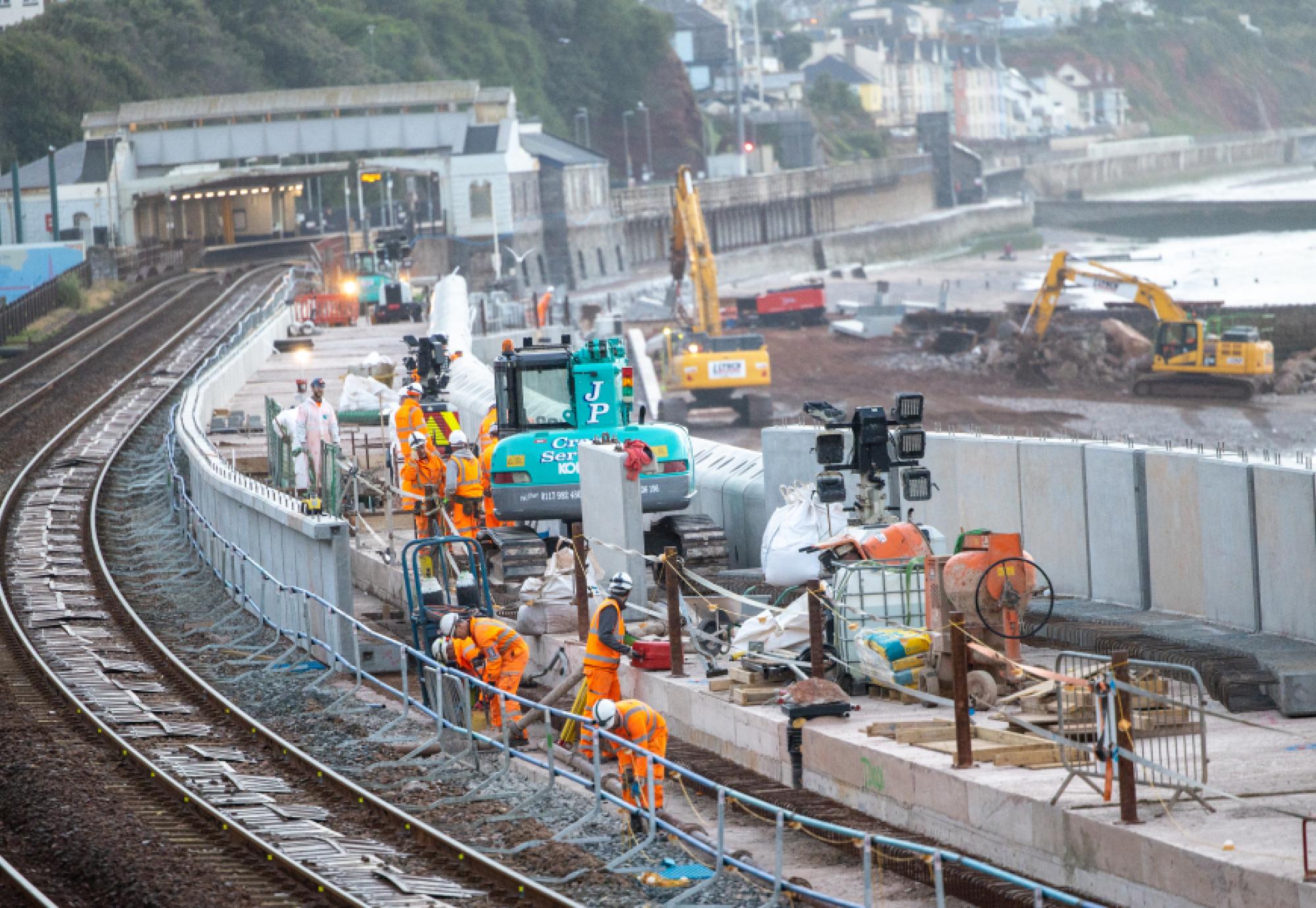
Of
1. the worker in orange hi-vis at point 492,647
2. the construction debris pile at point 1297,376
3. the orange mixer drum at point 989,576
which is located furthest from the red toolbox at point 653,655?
the construction debris pile at point 1297,376

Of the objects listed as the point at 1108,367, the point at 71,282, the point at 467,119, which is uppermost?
the point at 467,119

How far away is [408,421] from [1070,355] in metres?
49.6

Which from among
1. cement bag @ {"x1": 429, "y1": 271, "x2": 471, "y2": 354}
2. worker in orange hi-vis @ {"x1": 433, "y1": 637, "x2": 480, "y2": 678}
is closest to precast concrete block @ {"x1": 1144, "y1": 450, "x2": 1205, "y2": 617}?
worker in orange hi-vis @ {"x1": 433, "y1": 637, "x2": 480, "y2": 678}

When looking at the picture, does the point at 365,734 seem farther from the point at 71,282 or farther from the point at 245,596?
the point at 71,282

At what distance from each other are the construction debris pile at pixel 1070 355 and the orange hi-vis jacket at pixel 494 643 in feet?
173

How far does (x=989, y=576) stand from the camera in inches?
591

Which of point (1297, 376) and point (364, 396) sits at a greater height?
point (364, 396)

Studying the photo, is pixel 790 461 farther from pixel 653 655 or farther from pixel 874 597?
pixel 874 597

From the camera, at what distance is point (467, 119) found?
90.8 metres

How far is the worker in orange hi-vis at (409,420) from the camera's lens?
74.6 feet

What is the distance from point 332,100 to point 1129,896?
83.4 m

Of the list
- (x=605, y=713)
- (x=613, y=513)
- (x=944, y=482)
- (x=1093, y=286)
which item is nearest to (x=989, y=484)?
(x=944, y=482)

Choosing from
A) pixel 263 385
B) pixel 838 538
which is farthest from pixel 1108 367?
pixel 838 538

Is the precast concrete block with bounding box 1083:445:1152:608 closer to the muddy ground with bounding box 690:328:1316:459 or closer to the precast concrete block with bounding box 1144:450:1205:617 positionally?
the precast concrete block with bounding box 1144:450:1205:617
